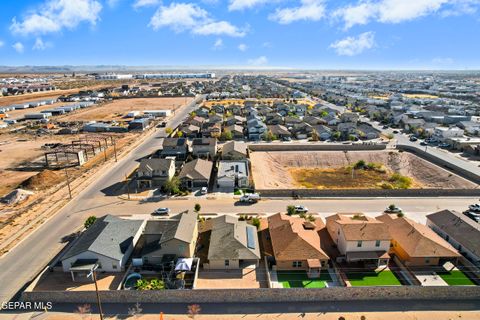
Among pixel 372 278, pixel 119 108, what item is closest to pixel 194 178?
pixel 372 278

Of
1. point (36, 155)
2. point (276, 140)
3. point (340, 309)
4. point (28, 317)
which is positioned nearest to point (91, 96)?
point (36, 155)

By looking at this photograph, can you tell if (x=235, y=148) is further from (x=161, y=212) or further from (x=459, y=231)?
(x=459, y=231)

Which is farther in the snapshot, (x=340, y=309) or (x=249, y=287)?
(x=249, y=287)

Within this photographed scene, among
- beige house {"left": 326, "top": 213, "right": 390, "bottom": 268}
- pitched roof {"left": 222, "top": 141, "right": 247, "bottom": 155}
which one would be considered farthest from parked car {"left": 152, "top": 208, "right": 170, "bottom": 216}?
pitched roof {"left": 222, "top": 141, "right": 247, "bottom": 155}

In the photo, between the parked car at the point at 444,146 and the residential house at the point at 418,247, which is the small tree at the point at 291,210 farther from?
the parked car at the point at 444,146

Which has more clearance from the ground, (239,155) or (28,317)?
(239,155)

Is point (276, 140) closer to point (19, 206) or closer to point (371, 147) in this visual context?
point (371, 147)

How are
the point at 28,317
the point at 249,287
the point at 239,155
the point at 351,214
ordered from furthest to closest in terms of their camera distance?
the point at 239,155 → the point at 351,214 → the point at 249,287 → the point at 28,317

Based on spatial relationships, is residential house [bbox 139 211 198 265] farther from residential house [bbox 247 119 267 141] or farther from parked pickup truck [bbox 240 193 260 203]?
residential house [bbox 247 119 267 141]
